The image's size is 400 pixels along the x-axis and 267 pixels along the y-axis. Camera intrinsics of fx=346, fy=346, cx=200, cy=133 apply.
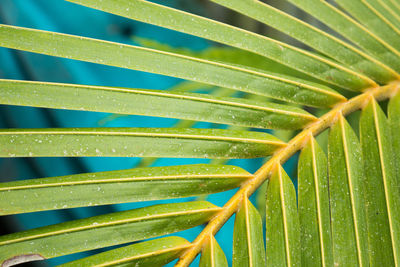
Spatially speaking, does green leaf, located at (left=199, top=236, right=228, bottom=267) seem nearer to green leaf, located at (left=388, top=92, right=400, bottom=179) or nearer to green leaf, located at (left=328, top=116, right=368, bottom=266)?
green leaf, located at (left=328, top=116, right=368, bottom=266)

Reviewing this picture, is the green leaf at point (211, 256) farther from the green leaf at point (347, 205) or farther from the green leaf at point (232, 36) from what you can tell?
the green leaf at point (232, 36)

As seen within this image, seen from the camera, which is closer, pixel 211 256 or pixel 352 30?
pixel 211 256

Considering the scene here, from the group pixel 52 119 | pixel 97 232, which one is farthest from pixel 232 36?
pixel 52 119

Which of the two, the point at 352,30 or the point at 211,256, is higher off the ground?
the point at 352,30

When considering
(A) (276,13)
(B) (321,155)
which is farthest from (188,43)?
(B) (321,155)

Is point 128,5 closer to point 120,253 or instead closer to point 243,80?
point 243,80

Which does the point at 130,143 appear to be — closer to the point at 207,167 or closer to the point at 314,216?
the point at 207,167
